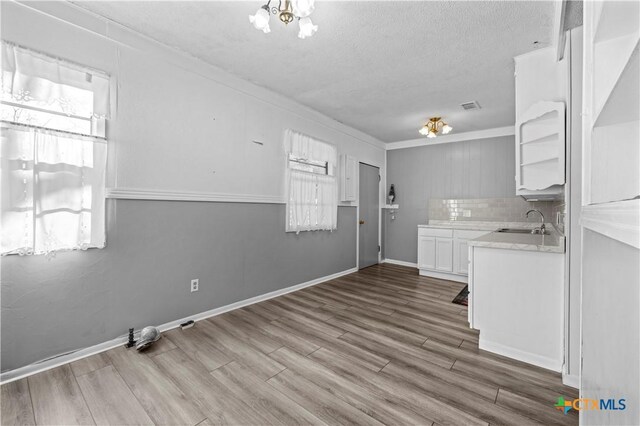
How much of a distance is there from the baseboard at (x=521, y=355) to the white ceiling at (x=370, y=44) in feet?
8.44

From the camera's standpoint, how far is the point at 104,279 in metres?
2.12

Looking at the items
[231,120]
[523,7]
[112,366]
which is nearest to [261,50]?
[231,120]

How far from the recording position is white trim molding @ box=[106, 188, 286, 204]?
2.21 meters

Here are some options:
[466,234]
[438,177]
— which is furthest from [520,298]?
[438,177]

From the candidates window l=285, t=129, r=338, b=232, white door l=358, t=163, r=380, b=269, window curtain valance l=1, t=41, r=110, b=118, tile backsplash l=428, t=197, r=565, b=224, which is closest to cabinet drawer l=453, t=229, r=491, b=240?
tile backsplash l=428, t=197, r=565, b=224

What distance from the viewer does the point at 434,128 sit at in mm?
4172

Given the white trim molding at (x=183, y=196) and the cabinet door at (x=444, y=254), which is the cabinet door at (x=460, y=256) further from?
the white trim molding at (x=183, y=196)

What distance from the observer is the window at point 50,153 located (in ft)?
5.65

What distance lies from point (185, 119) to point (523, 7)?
294 cm

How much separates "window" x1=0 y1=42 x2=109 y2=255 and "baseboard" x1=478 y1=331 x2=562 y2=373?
323cm

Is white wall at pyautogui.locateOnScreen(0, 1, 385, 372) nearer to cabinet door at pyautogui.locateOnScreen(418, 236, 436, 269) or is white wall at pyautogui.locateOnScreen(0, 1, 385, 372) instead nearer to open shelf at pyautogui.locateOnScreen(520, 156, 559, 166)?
cabinet door at pyautogui.locateOnScreen(418, 236, 436, 269)

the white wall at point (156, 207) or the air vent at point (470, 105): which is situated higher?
the air vent at point (470, 105)

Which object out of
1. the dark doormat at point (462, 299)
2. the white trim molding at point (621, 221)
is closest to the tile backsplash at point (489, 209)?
the dark doormat at point (462, 299)

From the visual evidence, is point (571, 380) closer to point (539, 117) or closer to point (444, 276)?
point (539, 117)
